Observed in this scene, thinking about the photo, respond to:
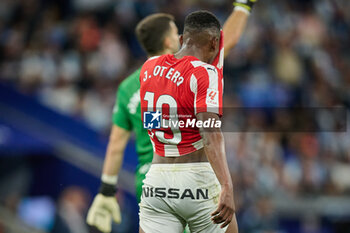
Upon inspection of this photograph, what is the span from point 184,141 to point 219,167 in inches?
15.6

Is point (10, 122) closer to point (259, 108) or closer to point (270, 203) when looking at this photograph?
point (270, 203)

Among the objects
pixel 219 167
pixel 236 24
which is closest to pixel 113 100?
pixel 236 24

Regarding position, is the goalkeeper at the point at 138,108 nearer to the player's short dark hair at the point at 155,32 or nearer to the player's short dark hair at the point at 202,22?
the player's short dark hair at the point at 155,32

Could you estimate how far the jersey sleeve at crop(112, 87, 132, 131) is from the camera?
538 cm

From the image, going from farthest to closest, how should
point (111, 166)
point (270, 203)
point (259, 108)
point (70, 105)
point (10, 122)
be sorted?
point (259, 108) < point (70, 105) < point (270, 203) < point (10, 122) < point (111, 166)

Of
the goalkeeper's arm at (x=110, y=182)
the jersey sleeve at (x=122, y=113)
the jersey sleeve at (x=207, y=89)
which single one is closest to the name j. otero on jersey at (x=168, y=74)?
the jersey sleeve at (x=207, y=89)

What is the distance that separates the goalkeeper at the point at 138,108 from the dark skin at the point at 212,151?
1.27 meters

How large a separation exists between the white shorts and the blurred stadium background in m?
4.42

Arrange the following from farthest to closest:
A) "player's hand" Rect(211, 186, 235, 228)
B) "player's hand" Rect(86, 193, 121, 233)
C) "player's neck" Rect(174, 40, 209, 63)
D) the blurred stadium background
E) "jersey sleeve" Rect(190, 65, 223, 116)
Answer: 1. the blurred stadium background
2. "player's hand" Rect(86, 193, 121, 233)
3. "player's neck" Rect(174, 40, 209, 63)
4. "jersey sleeve" Rect(190, 65, 223, 116)
5. "player's hand" Rect(211, 186, 235, 228)

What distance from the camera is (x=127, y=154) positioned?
912 centimetres

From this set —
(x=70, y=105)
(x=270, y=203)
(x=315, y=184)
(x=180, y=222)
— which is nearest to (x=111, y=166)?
(x=180, y=222)

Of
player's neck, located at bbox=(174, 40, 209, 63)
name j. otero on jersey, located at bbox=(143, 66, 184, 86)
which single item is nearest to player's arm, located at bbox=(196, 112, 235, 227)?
name j. otero on jersey, located at bbox=(143, 66, 184, 86)

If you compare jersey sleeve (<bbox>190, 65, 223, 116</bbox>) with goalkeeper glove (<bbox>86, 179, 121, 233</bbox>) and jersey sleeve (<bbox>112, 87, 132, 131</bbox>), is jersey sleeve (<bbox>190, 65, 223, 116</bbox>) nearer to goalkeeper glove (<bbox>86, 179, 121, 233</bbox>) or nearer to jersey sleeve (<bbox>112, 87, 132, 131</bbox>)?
jersey sleeve (<bbox>112, 87, 132, 131</bbox>)

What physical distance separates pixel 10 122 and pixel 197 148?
5658mm
